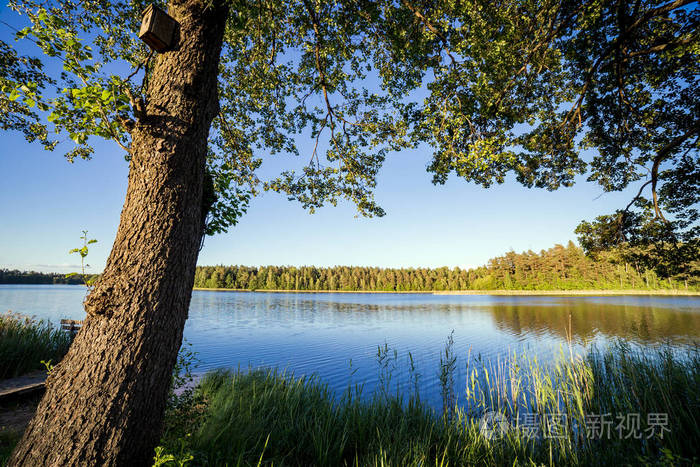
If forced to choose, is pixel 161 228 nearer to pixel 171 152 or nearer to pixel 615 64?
pixel 171 152

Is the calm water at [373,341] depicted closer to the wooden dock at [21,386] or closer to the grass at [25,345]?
the grass at [25,345]

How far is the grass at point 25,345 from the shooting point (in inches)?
263

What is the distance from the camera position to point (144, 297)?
1916mm

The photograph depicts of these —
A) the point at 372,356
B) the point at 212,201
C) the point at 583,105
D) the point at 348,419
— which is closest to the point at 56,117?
the point at 212,201

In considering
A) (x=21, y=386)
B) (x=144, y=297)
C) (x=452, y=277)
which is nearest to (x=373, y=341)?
(x=21, y=386)

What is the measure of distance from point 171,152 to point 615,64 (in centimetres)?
902

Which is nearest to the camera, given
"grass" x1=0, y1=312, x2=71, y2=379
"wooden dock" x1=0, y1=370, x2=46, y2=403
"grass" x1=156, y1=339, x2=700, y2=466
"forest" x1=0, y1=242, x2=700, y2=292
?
"grass" x1=156, y1=339, x2=700, y2=466

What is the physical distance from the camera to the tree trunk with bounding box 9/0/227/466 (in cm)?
172

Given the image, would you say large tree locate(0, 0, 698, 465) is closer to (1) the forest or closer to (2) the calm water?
(2) the calm water

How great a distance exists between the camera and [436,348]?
14148 millimetres

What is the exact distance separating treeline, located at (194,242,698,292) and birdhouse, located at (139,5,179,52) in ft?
284

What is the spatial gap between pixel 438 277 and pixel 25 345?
108 m

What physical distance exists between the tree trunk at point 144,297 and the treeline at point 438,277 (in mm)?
86433

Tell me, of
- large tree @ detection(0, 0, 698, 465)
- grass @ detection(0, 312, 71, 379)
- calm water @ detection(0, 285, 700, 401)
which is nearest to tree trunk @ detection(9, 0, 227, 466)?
large tree @ detection(0, 0, 698, 465)
